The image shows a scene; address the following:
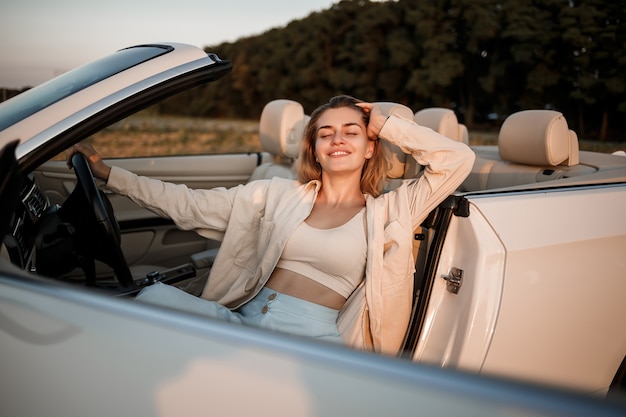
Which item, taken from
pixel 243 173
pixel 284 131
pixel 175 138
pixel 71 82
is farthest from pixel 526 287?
pixel 175 138

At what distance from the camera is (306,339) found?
94cm

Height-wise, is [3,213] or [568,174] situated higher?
[3,213]

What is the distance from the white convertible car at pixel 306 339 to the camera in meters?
0.87

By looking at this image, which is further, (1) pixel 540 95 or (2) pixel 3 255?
(1) pixel 540 95

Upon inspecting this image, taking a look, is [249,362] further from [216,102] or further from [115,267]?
[216,102]

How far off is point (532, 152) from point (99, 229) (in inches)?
84.1

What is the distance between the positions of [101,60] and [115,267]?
825 millimetres

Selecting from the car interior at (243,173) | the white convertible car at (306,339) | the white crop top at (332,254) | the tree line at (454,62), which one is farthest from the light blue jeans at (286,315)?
the tree line at (454,62)

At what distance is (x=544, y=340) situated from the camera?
5.90ft

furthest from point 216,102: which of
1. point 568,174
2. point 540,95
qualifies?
point 568,174

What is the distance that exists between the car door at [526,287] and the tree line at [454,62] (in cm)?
1276

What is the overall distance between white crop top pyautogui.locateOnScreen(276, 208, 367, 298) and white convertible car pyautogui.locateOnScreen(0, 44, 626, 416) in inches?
9.3

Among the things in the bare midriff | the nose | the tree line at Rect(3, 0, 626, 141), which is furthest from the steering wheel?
the tree line at Rect(3, 0, 626, 141)

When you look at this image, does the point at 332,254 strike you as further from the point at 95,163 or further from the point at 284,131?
the point at 284,131
